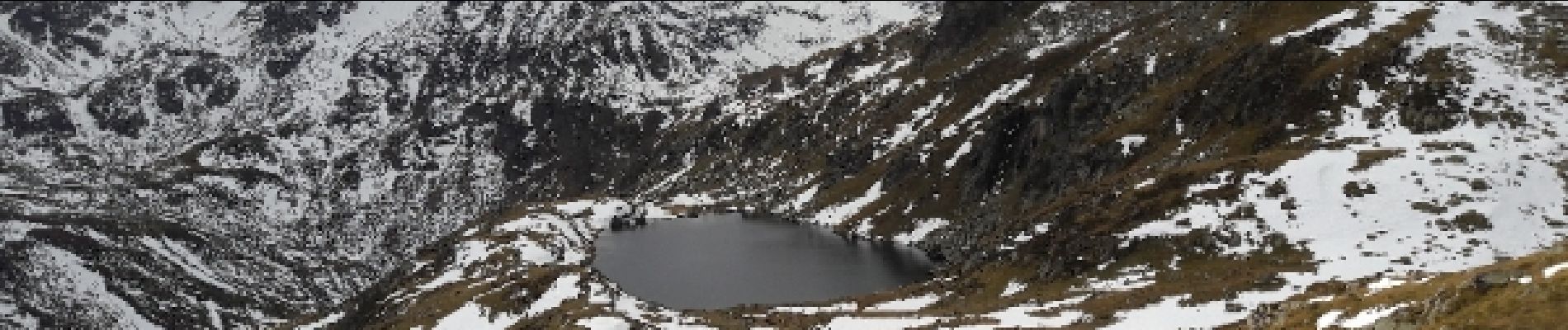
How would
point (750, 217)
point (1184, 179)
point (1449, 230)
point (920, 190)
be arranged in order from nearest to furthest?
1. point (1449, 230)
2. point (1184, 179)
3. point (920, 190)
4. point (750, 217)

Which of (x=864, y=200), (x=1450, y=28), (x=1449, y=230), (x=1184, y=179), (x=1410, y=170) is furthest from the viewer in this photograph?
(x=864, y=200)

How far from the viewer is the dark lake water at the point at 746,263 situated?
111m

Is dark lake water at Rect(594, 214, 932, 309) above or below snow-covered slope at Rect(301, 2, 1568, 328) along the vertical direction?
below

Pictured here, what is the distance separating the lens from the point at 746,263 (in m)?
132

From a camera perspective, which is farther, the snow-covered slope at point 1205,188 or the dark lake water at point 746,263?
the dark lake water at point 746,263

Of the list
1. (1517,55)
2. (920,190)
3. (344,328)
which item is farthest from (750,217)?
(1517,55)

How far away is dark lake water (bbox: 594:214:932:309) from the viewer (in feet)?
364

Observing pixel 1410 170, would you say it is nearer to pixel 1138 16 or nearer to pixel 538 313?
pixel 538 313

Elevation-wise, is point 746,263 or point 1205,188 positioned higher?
point 1205,188

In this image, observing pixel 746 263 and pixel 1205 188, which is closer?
pixel 1205 188

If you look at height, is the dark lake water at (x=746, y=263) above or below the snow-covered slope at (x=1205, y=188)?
below

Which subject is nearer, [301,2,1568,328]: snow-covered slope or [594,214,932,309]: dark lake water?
[301,2,1568,328]: snow-covered slope

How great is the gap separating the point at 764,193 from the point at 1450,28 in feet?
390

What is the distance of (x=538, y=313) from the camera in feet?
336
